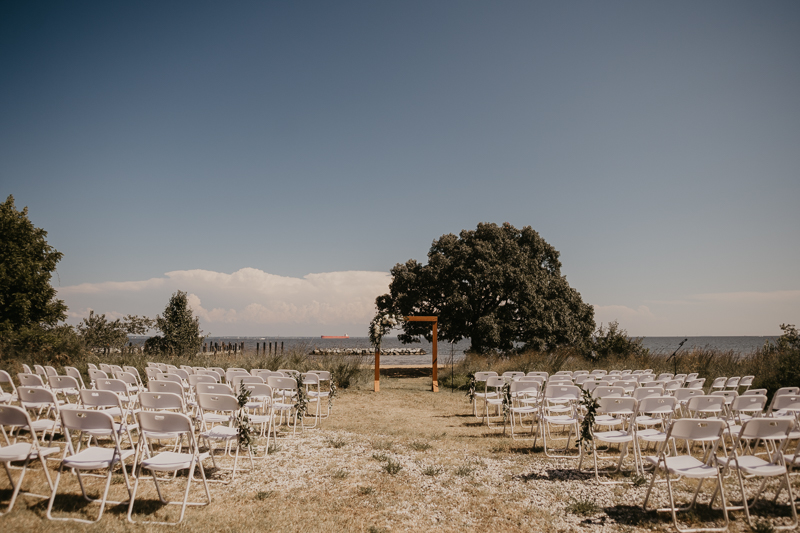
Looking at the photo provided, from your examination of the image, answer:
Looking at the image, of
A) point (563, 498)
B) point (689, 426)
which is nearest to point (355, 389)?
point (563, 498)

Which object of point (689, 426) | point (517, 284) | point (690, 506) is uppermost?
point (517, 284)

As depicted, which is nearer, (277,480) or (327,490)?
(327,490)

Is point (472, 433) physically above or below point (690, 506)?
below

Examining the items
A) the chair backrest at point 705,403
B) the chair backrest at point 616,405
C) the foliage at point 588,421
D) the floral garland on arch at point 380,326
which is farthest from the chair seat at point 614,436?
the floral garland on arch at point 380,326

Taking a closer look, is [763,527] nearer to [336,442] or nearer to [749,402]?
[749,402]

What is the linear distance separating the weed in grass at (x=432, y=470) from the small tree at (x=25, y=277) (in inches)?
764

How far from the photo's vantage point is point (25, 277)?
65.6 ft

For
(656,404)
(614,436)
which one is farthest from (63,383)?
(656,404)

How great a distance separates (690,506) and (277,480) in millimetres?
4074

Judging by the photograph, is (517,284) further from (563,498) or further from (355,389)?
(563,498)

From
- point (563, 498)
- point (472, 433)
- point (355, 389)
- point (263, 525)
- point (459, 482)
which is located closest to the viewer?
point (263, 525)

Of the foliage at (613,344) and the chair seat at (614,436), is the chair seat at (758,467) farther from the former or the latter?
the foliage at (613,344)

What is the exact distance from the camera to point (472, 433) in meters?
7.84

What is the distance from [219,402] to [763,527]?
498 cm
